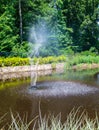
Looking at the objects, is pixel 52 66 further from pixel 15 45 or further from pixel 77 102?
pixel 77 102

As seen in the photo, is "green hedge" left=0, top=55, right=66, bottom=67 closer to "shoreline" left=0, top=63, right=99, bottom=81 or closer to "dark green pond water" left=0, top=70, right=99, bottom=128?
"shoreline" left=0, top=63, right=99, bottom=81

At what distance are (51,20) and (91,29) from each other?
370 inches

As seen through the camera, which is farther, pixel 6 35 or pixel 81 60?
pixel 81 60

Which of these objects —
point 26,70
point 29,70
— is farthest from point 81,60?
point 26,70

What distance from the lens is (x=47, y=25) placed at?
89.5ft

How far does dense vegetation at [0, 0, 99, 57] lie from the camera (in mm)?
22594

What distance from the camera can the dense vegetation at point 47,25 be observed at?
22594mm

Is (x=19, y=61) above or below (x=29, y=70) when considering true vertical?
above

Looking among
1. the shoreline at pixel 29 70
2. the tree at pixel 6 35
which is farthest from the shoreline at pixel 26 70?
the tree at pixel 6 35

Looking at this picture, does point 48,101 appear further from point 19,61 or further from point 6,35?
point 6,35

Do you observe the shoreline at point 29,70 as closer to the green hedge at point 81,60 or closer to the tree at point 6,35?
the green hedge at point 81,60

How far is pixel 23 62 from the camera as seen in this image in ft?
62.9

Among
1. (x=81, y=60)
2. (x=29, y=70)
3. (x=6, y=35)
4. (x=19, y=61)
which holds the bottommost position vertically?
(x=29, y=70)

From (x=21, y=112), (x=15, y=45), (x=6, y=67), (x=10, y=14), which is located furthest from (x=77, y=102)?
(x=10, y=14)
